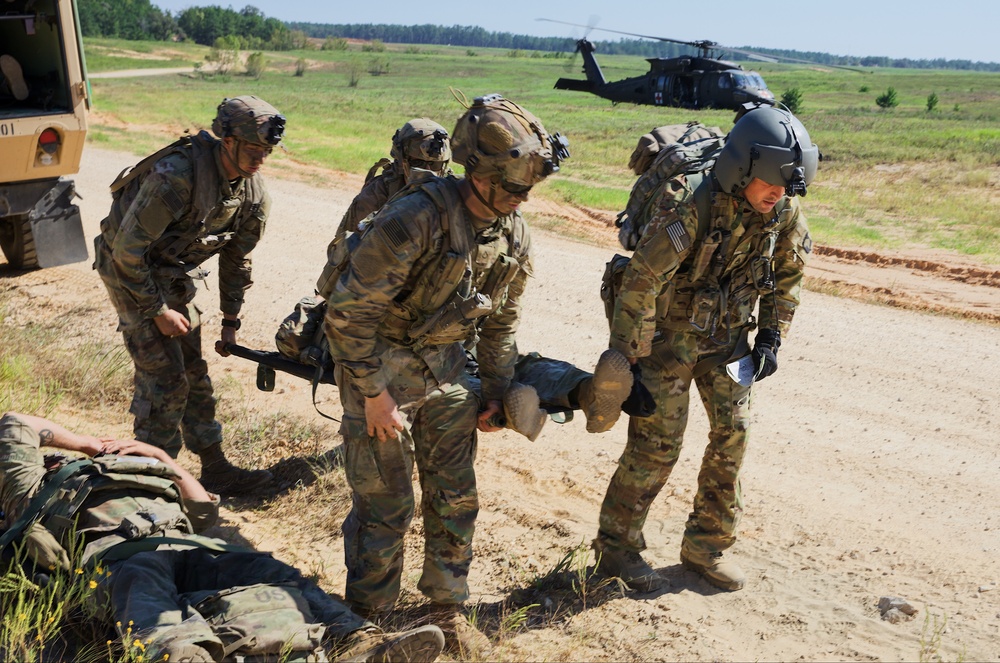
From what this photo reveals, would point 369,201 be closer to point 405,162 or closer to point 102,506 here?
point 405,162

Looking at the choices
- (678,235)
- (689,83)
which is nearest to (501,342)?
(678,235)

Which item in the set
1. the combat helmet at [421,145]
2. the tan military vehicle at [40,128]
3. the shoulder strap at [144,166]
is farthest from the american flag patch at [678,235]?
the tan military vehicle at [40,128]

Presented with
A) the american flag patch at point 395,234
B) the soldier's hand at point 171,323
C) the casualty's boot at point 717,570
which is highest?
the american flag patch at point 395,234

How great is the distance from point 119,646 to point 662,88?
25996 mm

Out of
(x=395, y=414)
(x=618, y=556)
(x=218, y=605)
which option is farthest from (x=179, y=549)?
(x=618, y=556)

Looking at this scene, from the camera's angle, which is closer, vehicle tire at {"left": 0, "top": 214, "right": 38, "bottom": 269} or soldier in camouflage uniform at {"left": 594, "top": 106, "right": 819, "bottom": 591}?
soldier in camouflage uniform at {"left": 594, "top": 106, "right": 819, "bottom": 591}

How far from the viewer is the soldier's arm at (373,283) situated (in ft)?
11.2

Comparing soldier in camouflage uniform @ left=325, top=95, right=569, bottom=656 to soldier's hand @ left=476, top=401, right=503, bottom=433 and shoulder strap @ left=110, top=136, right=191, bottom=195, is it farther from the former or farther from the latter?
shoulder strap @ left=110, top=136, right=191, bottom=195

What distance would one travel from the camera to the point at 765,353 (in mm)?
4574

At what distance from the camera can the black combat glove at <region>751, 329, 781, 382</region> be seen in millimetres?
4539

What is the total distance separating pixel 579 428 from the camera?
652cm

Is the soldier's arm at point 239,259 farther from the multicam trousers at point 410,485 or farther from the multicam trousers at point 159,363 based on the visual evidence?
the multicam trousers at point 410,485

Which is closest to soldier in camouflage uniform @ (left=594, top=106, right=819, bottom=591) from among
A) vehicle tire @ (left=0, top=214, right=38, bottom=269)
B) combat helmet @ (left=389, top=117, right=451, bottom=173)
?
combat helmet @ (left=389, top=117, right=451, bottom=173)

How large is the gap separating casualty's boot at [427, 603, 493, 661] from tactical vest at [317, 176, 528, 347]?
3.80ft
